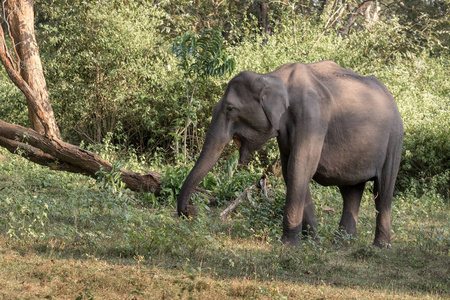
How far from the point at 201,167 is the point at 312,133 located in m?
1.50

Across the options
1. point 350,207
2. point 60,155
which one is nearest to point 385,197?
point 350,207

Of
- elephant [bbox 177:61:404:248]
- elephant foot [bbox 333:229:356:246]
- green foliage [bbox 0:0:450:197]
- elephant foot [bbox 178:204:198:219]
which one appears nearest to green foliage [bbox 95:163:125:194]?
elephant foot [bbox 178:204:198:219]

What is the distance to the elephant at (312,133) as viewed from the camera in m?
7.62

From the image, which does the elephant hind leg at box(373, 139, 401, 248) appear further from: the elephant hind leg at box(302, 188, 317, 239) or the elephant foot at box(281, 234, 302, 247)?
the elephant foot at box(281, 234, 302, 247)

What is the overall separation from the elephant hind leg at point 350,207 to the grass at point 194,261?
12.3 inches

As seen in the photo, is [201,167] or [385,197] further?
[385,197]

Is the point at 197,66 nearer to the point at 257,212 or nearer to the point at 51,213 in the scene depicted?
the point at 257,212

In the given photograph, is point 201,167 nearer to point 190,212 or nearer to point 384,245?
point 190,212

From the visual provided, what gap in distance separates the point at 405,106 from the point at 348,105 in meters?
6.88

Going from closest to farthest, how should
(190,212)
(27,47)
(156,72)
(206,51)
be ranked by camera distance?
1. (190,212)
2. (206,51)
3. (27,47)
4. (156,72)

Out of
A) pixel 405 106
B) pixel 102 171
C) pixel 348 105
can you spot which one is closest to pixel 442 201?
pixel 405 106

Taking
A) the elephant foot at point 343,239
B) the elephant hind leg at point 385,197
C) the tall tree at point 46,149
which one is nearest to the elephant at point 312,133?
the elephant hind leg at point 385,197

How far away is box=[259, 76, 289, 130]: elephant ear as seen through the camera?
7.55 metres

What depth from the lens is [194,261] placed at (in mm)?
6539
